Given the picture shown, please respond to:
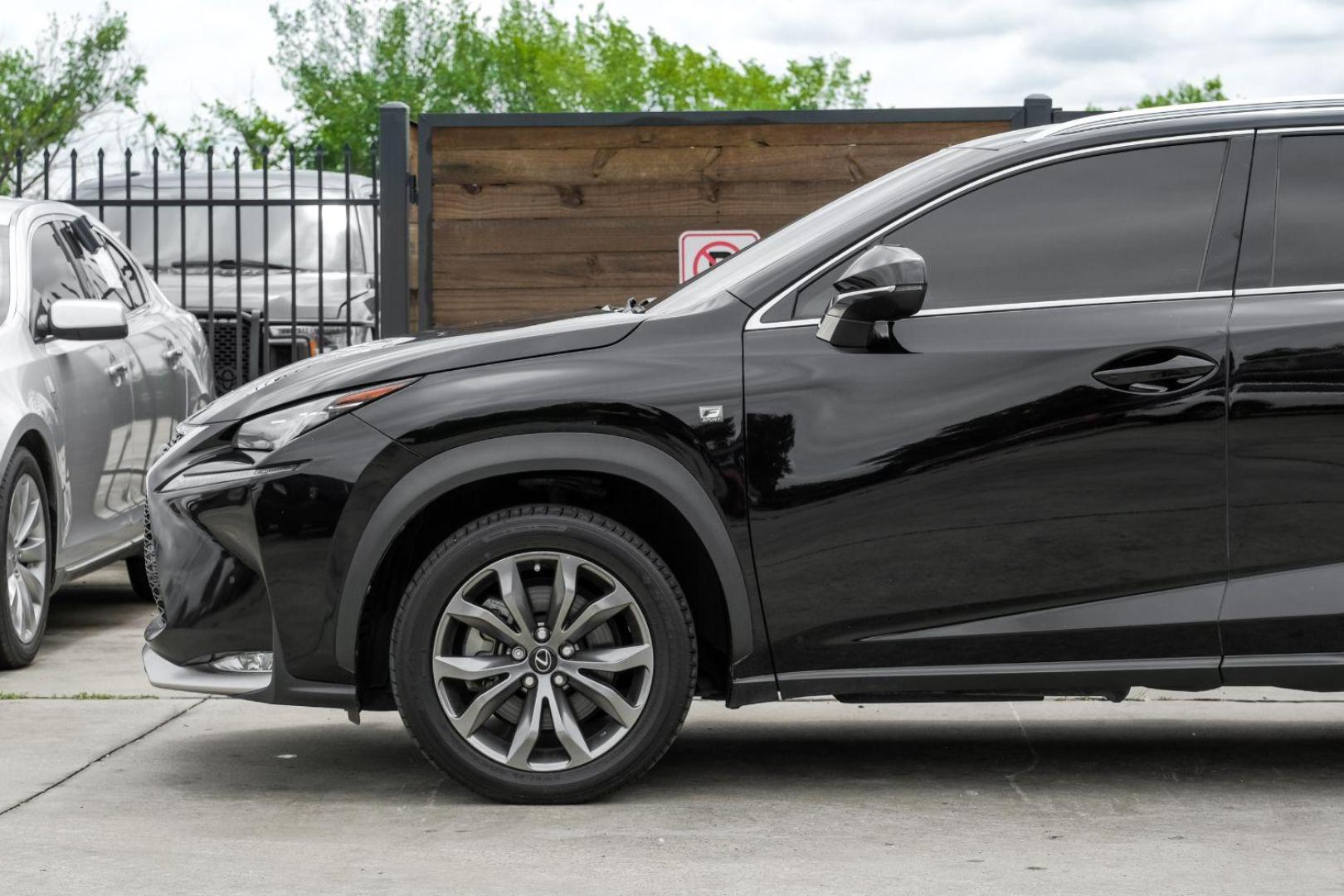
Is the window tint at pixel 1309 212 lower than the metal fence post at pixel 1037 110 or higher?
lower

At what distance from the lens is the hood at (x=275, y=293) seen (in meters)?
11.2

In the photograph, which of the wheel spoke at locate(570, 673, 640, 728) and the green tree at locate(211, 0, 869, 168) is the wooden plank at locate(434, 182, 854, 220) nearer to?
the wheel spoke at locate(570, 673, 640, 728)

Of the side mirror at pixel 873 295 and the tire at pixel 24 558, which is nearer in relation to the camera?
the side mirror at pixel 873 295

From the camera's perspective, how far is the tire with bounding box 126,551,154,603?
28.8ft

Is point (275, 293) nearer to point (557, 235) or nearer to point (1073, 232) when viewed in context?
point (557, 235)

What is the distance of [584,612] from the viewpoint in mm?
4629

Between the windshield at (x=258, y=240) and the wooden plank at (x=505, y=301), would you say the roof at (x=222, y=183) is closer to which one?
the windshield at (x=258, y=240)

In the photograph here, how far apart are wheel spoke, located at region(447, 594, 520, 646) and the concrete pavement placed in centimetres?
47

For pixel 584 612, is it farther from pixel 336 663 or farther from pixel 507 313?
pixel 507 313

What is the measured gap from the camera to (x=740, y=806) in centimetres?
478

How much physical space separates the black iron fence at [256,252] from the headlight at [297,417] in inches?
195

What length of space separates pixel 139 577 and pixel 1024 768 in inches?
202

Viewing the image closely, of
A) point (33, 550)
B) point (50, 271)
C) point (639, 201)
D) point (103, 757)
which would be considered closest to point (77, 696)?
point (33, 550)

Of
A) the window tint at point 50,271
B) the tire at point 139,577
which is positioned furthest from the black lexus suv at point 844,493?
the tire at point 139,577
